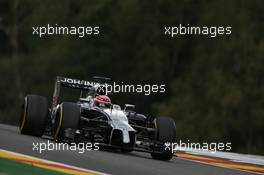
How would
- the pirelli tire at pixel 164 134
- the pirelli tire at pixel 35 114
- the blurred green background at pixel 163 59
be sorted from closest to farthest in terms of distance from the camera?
the pirelli tire at pixel 164 134
the pirelli tire at pixel 35 114
the blurred green background at pixel 163 59

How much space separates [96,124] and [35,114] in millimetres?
1317

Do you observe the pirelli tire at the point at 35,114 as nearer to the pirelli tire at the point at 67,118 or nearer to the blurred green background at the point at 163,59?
the pirelli tire at the point at 67,118

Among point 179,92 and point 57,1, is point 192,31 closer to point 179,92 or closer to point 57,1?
point 179,92

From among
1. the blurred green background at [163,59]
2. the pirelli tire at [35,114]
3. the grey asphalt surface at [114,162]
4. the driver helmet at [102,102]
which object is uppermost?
the blurred green background at [163,59]

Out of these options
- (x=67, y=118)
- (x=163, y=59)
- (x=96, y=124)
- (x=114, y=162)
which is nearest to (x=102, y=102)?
(x=96, y=124)

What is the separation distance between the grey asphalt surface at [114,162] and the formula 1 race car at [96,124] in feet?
1.03

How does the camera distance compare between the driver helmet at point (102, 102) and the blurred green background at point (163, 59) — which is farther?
the blurred green background at point (163, 59)

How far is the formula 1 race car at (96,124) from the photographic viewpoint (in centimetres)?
1683

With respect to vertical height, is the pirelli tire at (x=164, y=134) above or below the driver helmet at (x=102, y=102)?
below

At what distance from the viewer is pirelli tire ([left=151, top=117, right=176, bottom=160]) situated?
56.4ft

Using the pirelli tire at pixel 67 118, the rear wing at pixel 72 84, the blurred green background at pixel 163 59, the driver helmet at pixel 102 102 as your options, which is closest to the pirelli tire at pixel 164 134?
the driver helmet at pixel 102 102

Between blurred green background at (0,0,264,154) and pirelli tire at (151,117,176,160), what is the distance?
28298 millimetres

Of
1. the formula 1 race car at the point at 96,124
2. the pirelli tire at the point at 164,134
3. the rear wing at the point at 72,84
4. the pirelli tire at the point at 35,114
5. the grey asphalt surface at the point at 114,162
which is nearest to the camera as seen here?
the grey asphalt surface at the point at 114,162

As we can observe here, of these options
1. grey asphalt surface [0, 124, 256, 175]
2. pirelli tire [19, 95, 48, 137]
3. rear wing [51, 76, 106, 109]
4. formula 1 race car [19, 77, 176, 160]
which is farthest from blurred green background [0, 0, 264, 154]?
grey asphalt surface [0, 124, 256, 175]
